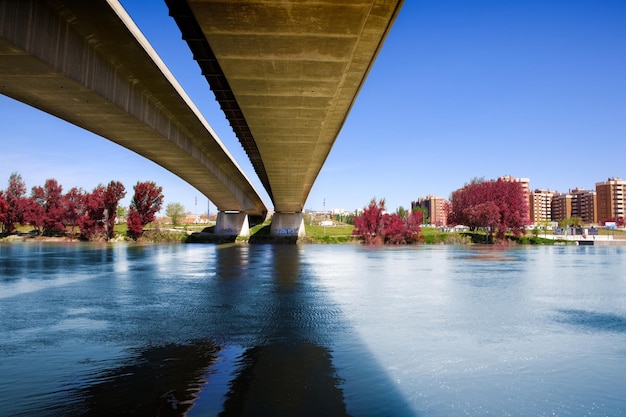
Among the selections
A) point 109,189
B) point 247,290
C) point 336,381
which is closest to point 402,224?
point 109,189

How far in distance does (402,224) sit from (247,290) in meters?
61.4

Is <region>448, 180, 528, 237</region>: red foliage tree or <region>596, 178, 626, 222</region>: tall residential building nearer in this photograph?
<region>448, 180, 528, 237</region>: red foliage tree

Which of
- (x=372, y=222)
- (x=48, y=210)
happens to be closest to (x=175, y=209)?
(x=48, y=210)

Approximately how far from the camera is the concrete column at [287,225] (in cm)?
7350

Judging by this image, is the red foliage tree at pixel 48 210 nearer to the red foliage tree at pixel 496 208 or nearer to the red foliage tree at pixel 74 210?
the red foliage tree at pixel 74 210

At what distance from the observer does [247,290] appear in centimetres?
1794

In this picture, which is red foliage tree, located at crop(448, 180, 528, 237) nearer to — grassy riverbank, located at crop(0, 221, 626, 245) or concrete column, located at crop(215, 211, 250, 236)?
grassy riverbank, located at crop(0, 221, 626, 245)

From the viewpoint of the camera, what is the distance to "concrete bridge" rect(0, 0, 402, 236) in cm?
1195

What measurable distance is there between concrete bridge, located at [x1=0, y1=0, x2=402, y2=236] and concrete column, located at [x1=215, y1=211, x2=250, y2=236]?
45146 millimetres

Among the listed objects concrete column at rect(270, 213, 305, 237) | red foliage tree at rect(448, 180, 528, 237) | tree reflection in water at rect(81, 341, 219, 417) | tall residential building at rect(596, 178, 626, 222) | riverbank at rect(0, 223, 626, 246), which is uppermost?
tall residential building at rect(596, 178, 626, 222)

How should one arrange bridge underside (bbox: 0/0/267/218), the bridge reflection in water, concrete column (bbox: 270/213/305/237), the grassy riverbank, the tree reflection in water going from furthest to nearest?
concrete column (bbox: 270/213/305/237), the grassy riverbank, bridge underside (bbox: 0/0/267/218), the bridge reflection in water, the tree reflection in water

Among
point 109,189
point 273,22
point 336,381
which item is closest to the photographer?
point 336,381

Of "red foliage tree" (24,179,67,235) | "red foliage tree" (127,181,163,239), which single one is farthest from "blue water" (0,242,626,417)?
"red foliage tree" (24,179,67,235)

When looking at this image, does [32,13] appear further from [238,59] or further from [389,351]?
[389,351]
